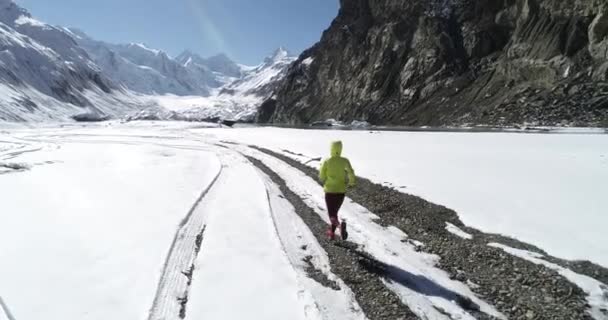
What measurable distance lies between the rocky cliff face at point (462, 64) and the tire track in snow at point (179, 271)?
68.2 metres

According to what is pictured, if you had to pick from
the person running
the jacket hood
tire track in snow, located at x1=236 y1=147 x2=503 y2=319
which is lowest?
tire track in snow, located at x1=236 y1=147 x2=503 y2=319

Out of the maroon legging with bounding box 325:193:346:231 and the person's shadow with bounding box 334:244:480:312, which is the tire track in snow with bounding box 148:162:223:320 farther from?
the person's shadow with bounding box 334:244:480:312

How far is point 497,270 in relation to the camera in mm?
8250

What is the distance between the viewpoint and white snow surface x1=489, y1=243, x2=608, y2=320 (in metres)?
6.52

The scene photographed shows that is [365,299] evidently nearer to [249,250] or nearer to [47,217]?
[249,250]

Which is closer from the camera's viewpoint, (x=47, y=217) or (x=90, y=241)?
(x=90, y=241)

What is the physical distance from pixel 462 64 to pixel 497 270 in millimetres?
101466

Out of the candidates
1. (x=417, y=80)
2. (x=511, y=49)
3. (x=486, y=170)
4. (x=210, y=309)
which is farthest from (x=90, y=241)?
(x=417, y=80)

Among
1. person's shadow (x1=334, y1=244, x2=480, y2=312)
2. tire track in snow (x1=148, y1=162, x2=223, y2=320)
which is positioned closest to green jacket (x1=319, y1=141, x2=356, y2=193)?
person's shadow (x1=334, y1=244, x2=480, y2=312)

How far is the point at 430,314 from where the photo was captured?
6.56m

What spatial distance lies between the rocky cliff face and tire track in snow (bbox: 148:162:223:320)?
68.2 m

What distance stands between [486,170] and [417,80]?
306 feet

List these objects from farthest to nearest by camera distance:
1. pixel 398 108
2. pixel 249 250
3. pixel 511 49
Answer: pixel 398 108 → pixel 511 49 → pixel 249 250

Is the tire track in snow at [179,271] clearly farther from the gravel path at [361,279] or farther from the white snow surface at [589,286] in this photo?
the white snow surface at [589,286]
